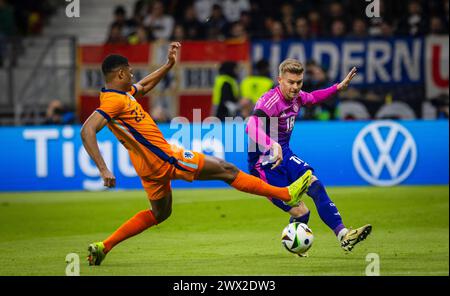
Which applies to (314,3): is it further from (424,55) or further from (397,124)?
(397,124)

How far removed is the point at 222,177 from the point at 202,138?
752 centimetres

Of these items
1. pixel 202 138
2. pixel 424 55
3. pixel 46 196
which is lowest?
pixel 46 196

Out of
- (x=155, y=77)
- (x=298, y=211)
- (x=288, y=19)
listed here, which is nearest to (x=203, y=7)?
(x=288, y=19)

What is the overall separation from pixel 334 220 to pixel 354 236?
405 mm

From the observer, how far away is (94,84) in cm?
1891

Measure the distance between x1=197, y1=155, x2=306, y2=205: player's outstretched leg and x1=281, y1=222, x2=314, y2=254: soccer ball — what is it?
0.28 m

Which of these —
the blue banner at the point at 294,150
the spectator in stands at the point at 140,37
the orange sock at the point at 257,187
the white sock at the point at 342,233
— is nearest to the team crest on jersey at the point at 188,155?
the orange sock at the point at 257,187

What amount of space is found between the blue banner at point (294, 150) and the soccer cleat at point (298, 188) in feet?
21.8

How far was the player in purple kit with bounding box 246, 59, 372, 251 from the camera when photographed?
364 inches

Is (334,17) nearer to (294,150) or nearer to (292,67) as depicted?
(294,150)

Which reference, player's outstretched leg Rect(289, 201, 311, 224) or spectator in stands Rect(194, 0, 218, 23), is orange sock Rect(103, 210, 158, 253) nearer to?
player's outstretched leg Rect(289, 201, 311, 224)

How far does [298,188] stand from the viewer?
9.05m

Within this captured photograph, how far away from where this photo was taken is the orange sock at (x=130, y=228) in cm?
916

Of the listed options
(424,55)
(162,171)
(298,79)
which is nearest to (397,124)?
(424,55)
